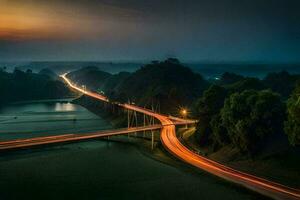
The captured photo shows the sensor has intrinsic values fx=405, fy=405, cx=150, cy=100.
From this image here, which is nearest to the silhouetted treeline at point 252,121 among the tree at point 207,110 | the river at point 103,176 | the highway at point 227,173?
the tree at point 207,110

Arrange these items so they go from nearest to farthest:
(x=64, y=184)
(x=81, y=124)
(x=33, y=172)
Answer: (x=64, y=184) → (x=33, y=172) → (x=81, y=124)

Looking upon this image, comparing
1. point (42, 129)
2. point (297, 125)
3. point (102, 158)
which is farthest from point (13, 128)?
point (297, 125)

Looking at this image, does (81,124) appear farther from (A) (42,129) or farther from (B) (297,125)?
(B) (297,125)

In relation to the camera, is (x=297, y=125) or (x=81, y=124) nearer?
(x=297, y=125)

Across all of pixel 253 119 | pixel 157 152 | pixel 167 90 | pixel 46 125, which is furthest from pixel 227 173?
pixel 167 90

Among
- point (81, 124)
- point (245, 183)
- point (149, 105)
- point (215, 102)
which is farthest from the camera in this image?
point (149, 105)

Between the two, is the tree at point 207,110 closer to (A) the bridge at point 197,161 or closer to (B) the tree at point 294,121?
(A) the bridge at point 197,161

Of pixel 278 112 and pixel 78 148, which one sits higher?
pixel 278 112
